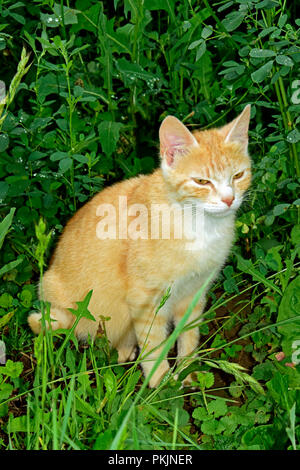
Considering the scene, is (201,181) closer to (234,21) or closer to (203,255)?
(203,255)

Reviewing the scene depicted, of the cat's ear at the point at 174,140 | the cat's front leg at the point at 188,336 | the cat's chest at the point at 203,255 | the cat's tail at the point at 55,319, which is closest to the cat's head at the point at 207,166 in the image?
the cat's ear at the point at 174,140

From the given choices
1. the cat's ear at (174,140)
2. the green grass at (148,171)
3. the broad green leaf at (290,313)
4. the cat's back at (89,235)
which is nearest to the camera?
the green grass at (148,171)

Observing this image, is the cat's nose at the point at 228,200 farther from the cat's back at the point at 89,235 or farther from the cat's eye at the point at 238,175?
the cat's back at the point at 89,235

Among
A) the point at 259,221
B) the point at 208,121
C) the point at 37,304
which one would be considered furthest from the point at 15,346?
the point at 208,121

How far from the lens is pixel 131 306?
103 inches

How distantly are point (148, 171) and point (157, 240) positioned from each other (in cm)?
88

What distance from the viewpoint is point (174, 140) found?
244cm

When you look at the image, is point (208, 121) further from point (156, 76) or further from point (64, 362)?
point (64, 362)

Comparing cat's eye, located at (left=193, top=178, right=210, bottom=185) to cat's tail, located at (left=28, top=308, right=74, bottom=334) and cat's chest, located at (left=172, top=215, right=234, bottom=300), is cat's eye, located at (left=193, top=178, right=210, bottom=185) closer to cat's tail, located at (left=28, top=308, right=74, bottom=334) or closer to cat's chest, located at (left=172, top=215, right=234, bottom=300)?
cat's chest, located at (left=172, top=215, right=234, bottom=300)

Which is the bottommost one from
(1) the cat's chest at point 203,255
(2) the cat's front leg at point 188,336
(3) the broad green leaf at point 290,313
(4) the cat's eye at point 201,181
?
(2) the cat's front leg at point 188,336

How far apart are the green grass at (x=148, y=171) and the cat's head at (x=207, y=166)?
0.98ft

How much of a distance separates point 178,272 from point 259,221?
76 centimetres

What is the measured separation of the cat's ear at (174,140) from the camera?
7.78 feet

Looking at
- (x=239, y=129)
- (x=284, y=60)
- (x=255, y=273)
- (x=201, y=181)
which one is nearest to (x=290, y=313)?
(x=255, y=273)
